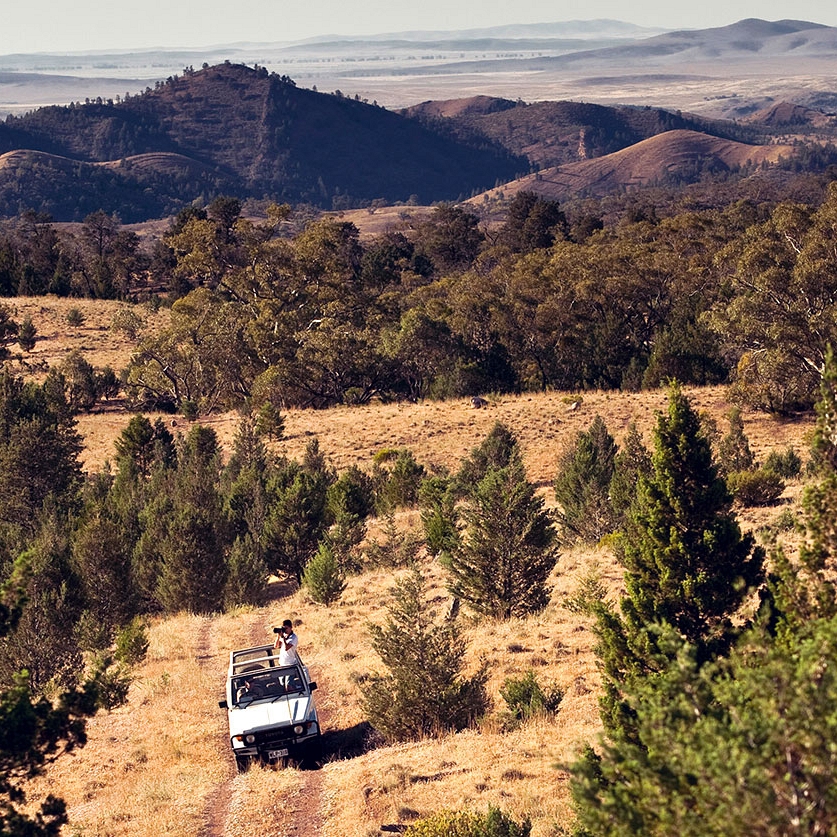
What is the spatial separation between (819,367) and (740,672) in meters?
38.3

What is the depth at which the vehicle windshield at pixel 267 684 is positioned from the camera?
15250 millimetres

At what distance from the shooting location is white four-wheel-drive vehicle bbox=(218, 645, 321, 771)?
1445 cm

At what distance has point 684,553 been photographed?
12906mm

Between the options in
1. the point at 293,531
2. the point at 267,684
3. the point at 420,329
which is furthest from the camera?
the point at 420,329

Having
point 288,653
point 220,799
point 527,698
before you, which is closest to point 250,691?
point 288,653

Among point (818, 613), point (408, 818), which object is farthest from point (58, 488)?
point (818, 613)

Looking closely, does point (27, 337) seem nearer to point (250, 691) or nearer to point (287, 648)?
point (287, 648)

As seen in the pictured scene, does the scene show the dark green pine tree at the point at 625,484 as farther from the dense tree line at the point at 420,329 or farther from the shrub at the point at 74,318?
the shrub at the point at 74,318

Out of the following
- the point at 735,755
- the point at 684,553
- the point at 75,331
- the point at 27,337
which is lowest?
the point at 75,331

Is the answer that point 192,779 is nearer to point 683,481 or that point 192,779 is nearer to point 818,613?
point 683,481

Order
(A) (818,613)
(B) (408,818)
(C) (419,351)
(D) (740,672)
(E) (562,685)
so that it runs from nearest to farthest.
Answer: (D) (740,672)
(A) (818,613)
(B) (408,818)
(E) (562,685)
(C) (419,351)

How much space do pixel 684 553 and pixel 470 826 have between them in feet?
14.8

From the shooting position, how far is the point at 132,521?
107 ft

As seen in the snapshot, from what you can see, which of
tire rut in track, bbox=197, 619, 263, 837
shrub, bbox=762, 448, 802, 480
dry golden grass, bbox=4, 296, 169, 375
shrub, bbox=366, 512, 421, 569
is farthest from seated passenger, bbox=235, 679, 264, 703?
dry golden grass, bbox=4, 296, 169, 375
